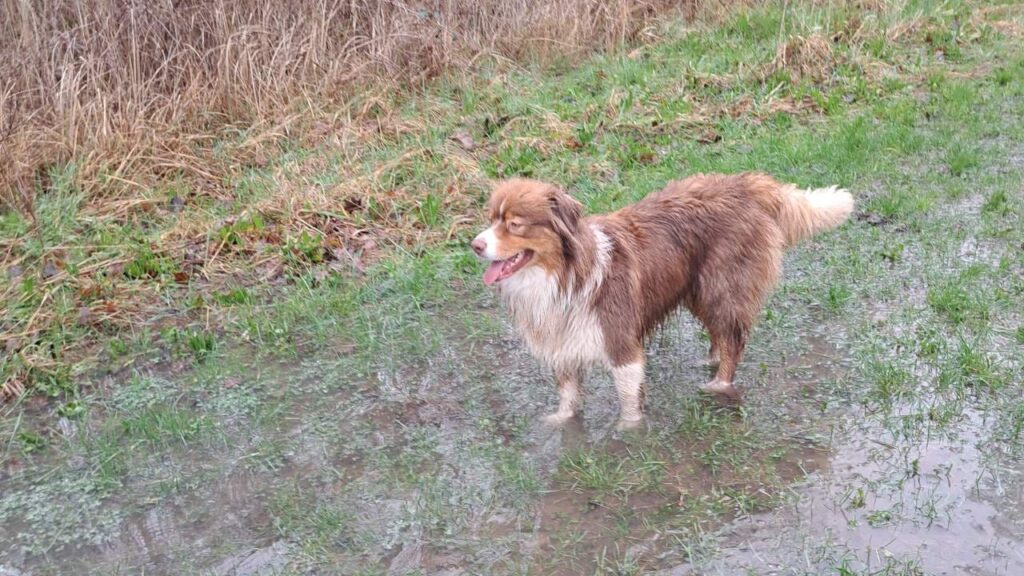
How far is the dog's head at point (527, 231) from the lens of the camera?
4.11 meters

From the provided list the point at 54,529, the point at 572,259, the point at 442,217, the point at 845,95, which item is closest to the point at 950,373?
the point at 572,259

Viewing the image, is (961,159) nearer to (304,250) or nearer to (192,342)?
(304,250)

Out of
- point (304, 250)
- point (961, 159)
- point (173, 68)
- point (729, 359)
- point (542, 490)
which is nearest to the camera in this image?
point (542, 490)

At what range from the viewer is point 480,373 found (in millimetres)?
5113

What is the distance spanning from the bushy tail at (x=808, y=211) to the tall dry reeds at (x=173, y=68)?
4.73 meters

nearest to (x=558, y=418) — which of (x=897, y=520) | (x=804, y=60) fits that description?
(x=897, y=520)

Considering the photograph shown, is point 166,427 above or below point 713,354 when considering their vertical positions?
below

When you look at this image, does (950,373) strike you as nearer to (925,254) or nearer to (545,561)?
(925,254)

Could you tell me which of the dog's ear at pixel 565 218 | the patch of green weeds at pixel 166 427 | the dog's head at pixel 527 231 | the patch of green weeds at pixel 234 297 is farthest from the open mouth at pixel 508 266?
the patch of green weeds at pixel 234 297

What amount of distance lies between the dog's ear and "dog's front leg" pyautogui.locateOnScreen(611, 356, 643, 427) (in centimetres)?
62

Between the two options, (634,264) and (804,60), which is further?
(804,60)

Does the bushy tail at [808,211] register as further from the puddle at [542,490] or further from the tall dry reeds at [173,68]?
the tall dry reeds at [173,68]

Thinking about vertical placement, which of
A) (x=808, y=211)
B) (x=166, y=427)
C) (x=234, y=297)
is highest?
(x=808, y=211)

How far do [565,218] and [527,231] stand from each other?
0.18m
